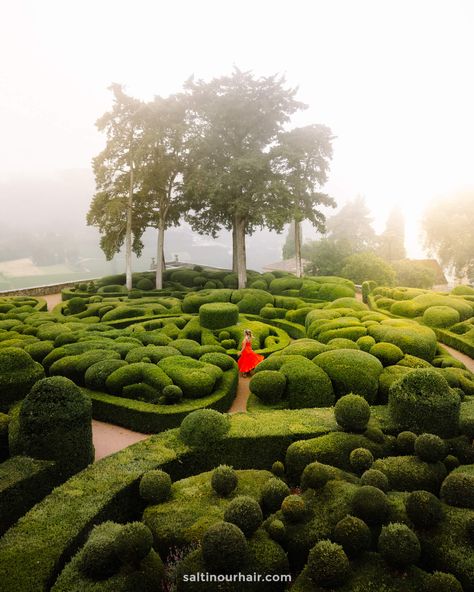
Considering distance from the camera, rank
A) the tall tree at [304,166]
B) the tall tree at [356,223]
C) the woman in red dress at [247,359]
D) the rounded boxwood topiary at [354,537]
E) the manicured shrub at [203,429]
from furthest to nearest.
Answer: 1. the tall tree at [356,223]
2. the tall tree at [304,166]
3. the woman in red dress at [247,359]
4. the manicured shrub at [203,429]
5. the rounded boxwood topiary at [354,537]

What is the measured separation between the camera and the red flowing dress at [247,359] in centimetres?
1388

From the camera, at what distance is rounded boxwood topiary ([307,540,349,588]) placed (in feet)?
15.9

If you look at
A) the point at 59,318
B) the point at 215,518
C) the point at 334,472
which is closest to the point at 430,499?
the point at 334,472

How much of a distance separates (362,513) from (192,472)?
3706mm

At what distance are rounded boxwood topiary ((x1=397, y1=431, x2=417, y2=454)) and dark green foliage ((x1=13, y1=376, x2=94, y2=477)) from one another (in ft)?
21.1

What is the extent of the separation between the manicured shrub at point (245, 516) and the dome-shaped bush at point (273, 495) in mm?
632

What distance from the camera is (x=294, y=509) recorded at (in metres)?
5.91

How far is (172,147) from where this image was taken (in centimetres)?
3103

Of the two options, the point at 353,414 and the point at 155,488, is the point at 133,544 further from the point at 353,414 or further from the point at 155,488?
the point at 353,414

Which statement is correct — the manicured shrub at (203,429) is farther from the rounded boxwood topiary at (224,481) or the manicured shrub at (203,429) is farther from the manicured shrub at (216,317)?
the manicured shrub at (216,317)

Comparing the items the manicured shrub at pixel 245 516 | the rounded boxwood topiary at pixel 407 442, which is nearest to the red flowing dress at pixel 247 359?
the rounded boxwood topiary at pixel 407 442

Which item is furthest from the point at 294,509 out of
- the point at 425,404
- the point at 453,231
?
the point at 453,231

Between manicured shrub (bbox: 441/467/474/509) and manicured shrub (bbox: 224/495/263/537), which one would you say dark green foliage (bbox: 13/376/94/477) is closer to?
manicured shrub (bbox: 224/495/263/537)

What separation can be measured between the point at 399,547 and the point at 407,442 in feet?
10.1
